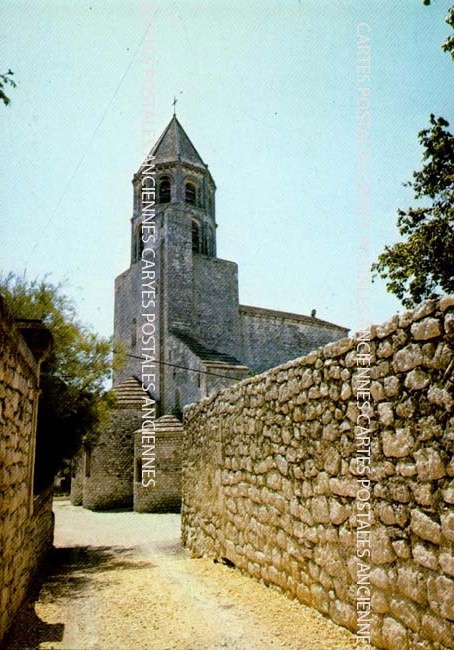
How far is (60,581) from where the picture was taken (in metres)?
6.55

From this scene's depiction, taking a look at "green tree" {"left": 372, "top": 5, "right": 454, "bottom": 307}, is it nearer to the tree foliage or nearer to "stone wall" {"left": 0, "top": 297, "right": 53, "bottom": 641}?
the tree foliage

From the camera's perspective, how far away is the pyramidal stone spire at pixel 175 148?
1020 inches

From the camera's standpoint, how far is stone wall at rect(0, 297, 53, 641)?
3586 mm

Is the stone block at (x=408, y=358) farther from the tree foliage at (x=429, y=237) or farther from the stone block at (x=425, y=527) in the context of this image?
the tree foliage at (x=429, y=237)

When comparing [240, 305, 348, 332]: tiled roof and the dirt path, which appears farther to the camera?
[240, 305, 348, 332]: tiled roof

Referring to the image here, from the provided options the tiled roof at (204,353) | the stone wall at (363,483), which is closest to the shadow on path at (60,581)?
the stone wall at (363,483)

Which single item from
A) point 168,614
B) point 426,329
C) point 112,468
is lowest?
point 168,614

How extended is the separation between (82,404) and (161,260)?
1328 cm

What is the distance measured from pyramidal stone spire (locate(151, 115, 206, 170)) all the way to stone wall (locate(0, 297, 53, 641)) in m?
22.6

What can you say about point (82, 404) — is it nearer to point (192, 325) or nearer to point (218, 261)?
point (192, 325)

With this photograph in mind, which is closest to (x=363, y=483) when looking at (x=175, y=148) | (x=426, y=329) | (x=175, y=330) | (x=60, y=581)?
(x=426, y=329)

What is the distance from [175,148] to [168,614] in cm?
2542

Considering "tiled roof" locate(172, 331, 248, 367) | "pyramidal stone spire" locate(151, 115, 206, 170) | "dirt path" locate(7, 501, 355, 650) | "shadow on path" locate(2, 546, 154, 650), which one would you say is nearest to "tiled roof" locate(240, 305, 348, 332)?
"tiled roof" locate(172, 331, 248, 367)

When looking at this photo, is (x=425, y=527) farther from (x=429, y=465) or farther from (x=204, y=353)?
(x=204, y=353)
